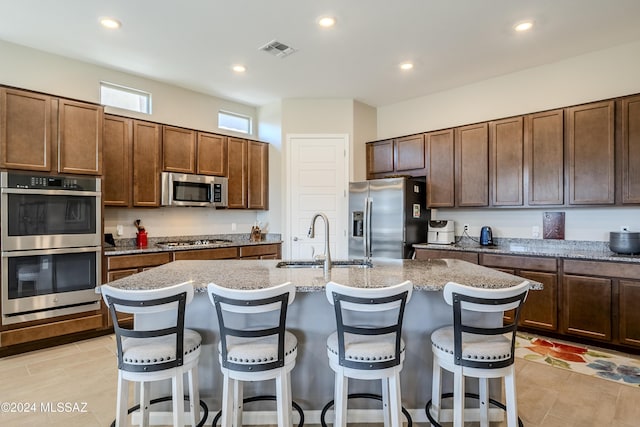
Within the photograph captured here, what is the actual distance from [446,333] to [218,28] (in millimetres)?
3258

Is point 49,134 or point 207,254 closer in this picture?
point 49,134

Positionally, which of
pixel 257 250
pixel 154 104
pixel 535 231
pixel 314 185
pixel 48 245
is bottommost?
pixel 257 250

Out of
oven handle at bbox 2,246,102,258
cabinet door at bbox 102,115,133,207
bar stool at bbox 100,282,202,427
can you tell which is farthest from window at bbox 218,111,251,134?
bar stool at bbox 100,282,202,427

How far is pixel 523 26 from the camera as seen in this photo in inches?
128

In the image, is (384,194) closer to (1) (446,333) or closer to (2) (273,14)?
(2) (273,14)

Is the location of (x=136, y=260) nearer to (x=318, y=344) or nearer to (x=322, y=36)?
(x=318, y=344)

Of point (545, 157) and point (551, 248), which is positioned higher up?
point (545, 157)

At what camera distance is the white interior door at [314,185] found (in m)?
5.20

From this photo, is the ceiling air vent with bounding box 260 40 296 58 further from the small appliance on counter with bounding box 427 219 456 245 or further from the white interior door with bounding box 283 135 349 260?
the small appliance on counter with bounding box 427 219 456 245

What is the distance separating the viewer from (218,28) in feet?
10.9

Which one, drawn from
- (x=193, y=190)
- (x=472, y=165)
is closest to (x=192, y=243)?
(x=193, y=190)

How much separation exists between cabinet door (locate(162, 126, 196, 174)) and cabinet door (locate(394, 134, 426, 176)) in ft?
9.52

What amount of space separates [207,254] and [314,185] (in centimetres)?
182

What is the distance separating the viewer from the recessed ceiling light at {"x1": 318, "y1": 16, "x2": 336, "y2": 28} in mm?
3135
